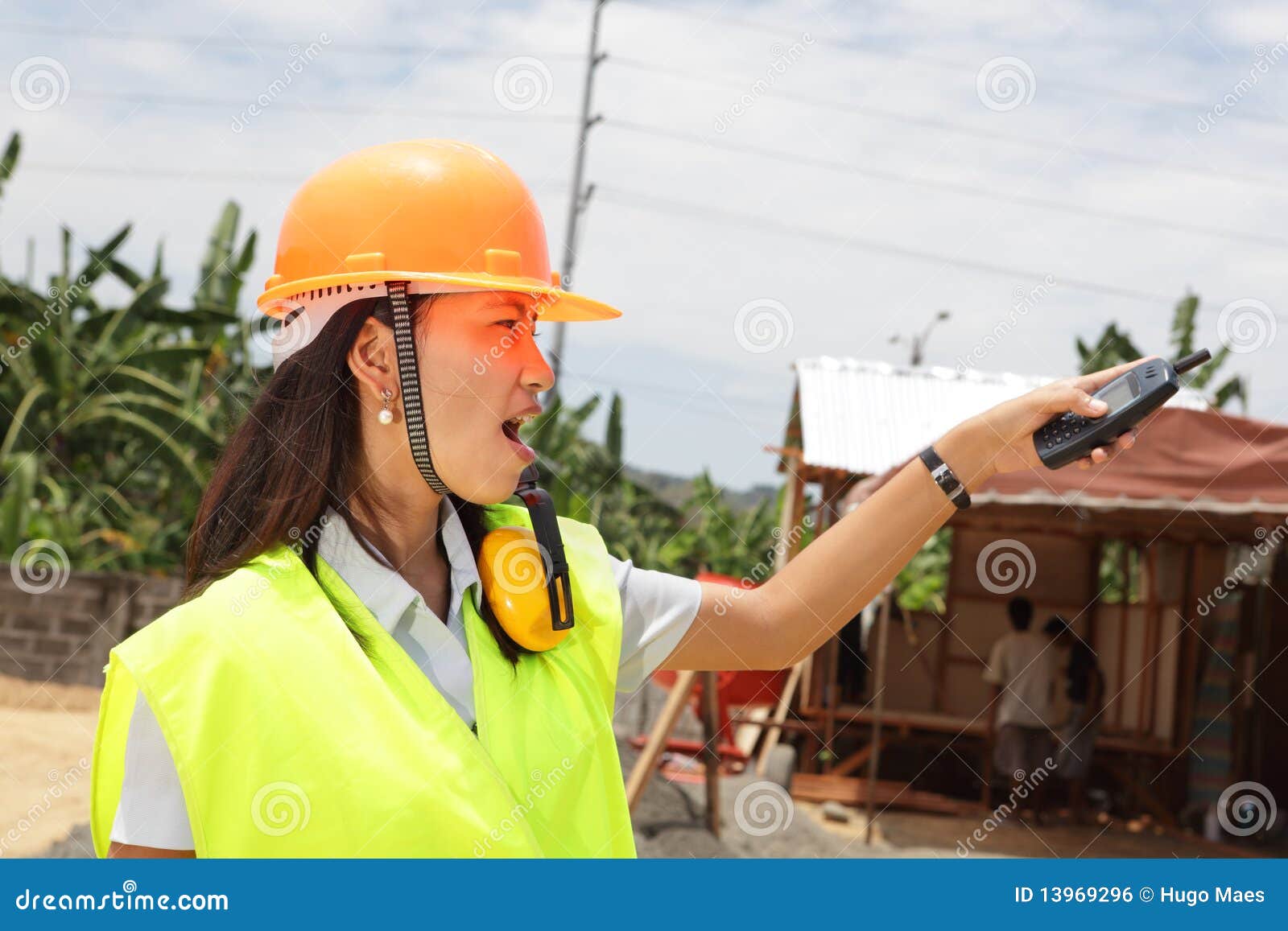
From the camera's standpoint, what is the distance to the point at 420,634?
5.94ft

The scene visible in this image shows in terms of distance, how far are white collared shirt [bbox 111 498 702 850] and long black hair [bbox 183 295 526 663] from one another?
43 mm

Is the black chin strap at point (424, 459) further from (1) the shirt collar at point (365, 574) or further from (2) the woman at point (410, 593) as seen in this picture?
(1) the shirt collar at point (365, 574)

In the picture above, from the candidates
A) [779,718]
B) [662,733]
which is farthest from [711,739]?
[779,718]

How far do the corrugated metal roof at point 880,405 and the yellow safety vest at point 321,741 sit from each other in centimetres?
857

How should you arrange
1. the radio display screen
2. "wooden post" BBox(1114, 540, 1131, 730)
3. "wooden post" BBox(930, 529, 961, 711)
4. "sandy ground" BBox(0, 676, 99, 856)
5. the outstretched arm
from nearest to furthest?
1. the radio display screen
2. the outstretched arm
3. "sandy ground" BBox(0, 676, 99, 856)
4. "wooden post" BBox(1114, 540, 1131, 730)
5. "wooden post" BBox(930, 529, 961, 711)

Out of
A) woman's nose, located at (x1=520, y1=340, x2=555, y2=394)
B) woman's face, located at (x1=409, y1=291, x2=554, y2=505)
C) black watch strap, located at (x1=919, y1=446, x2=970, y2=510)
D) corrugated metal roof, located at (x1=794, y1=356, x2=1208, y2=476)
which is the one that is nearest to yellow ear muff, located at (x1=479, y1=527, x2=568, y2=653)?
woman's face, located at (x1=409, y1=291, x2=554, y2=505)

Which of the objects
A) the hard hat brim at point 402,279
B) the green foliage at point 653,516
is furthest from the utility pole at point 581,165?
the hard hat brim at point 402,279

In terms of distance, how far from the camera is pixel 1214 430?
801 centimetres

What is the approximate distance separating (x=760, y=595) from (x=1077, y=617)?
10.9 meters

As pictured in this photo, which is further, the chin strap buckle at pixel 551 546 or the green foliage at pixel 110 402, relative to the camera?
the green foliage at pixel 110 402

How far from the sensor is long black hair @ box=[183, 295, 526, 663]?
5.85ft

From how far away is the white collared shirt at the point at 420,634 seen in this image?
150cm

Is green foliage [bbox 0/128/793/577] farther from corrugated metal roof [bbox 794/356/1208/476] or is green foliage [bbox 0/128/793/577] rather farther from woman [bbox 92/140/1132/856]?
woman [bbox 92/140/1132/856]

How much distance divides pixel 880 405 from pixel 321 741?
1025 cm
